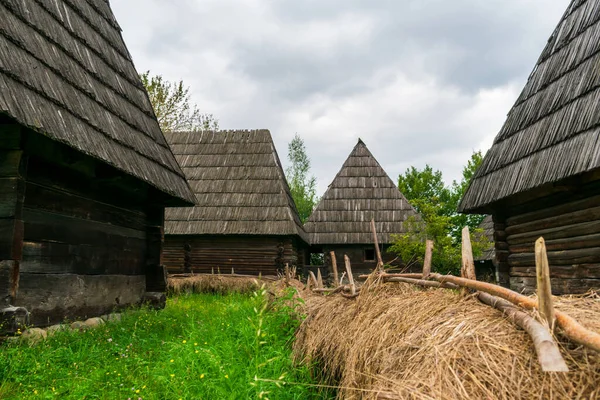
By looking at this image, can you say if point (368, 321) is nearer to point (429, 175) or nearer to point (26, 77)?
point (26, 77)

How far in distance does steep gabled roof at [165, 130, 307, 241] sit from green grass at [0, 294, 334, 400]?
310 inches

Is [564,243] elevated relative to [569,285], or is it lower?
elevated

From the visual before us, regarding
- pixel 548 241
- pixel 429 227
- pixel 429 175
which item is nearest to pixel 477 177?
pixel 548 241

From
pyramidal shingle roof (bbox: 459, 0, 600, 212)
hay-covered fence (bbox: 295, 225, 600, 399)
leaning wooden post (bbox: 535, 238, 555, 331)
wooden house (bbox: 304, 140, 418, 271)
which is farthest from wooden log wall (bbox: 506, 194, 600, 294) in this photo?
wooden house (bbox: 304, 140, 418, 271)

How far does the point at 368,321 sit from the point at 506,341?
1.21 meters

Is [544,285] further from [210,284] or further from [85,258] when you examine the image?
[210,284]

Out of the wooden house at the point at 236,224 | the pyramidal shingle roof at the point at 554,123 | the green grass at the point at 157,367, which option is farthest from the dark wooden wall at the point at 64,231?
the wooden house at the point at 236,224

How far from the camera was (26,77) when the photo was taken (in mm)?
4277

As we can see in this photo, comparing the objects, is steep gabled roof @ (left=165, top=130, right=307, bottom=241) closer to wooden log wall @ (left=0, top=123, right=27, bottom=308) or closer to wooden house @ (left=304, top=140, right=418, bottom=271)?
wooden house @ (left=304, top=140, right=418, bottom=271)

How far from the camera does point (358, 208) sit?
16.7 metres

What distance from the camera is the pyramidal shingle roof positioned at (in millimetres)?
5176

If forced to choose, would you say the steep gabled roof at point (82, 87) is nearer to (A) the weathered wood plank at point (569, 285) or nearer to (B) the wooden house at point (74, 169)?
(B) the wooden house at point (74, 169)

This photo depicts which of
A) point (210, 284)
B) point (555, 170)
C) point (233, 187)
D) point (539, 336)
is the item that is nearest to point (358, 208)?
point (233, 187)

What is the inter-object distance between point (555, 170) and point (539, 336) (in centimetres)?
465
